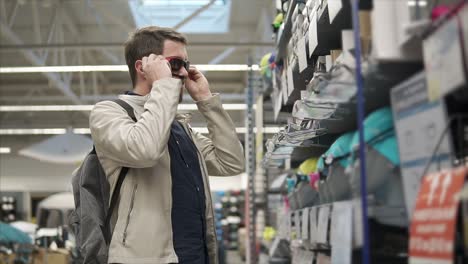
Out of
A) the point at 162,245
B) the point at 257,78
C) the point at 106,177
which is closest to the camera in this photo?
the point at 162,245

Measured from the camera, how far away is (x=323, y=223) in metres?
1.67

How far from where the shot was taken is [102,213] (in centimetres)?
191

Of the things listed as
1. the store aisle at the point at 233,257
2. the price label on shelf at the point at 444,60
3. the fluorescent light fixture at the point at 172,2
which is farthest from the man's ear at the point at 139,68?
the store aisle at the point at 233,257

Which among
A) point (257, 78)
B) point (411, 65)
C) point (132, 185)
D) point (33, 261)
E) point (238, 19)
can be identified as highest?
point (238, 19)

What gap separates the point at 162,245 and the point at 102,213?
23 centimetres

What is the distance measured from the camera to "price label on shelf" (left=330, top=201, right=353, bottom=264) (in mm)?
1201

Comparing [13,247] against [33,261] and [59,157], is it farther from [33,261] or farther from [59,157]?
[59,157]

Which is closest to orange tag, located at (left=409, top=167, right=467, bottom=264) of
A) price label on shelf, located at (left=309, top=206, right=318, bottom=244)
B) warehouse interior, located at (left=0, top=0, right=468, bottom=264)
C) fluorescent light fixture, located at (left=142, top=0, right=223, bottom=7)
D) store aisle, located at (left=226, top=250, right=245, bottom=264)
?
warehouse interior, located at (left=0, top=0, right=468, bottom=264)

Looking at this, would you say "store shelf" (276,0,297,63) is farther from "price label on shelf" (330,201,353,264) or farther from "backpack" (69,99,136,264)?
"price label on shelf" (330,201,353,264)

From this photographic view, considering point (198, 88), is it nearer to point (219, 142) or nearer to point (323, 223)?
point (219, 142)

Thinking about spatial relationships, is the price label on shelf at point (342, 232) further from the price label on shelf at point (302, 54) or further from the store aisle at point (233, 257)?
the store aisle at point (233, 257)

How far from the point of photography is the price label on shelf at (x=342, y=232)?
120 cm

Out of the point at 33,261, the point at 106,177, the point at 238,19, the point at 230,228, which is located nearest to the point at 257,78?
the point at 106,177

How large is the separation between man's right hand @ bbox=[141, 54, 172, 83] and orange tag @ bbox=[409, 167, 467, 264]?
107cm
